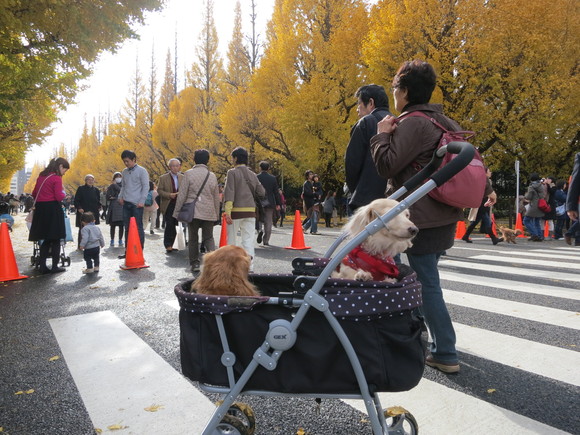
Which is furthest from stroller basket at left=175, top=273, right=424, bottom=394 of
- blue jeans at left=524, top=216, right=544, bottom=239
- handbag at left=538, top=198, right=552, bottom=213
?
blue jeans at left=524, top=216, right=544, bottom=239

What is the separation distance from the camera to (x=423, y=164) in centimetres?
268

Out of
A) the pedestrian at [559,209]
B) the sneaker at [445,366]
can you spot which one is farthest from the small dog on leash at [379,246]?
the pedestrian at [559,209]

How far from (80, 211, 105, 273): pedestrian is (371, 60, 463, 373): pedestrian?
551cm

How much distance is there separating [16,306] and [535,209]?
474 inches

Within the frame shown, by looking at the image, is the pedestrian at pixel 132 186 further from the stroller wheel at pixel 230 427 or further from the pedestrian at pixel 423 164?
the stroller wheel at pixel 230 427

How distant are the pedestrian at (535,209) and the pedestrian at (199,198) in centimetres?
928

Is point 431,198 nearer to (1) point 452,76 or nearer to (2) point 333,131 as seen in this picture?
(1) point 452,76

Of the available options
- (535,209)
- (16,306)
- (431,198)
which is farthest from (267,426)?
(535,209)

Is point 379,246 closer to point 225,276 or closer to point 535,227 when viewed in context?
point 225,276

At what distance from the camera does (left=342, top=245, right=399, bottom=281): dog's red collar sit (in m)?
2.15

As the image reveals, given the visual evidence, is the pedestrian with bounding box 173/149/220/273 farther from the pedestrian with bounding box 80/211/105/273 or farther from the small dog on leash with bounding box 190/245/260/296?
the small dog on leash with bounding box 190/245/260/296

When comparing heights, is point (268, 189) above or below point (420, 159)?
above

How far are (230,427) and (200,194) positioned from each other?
5.20m

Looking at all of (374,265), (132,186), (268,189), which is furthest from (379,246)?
(268,189)
